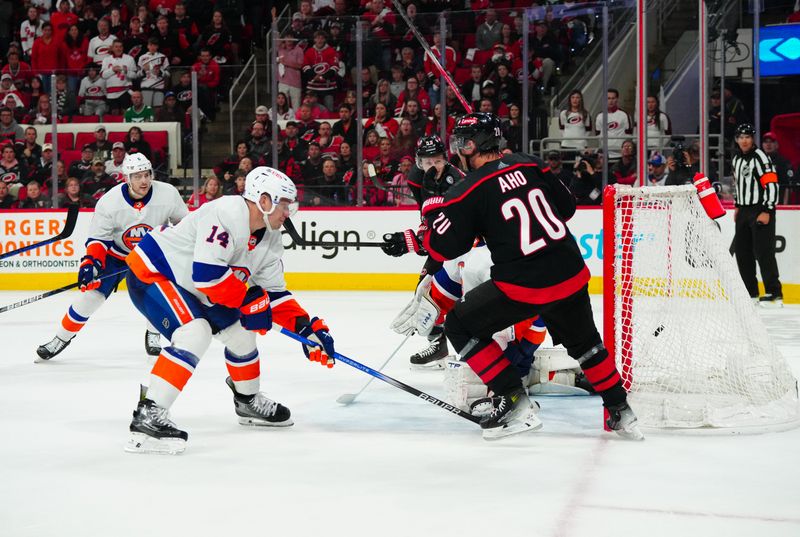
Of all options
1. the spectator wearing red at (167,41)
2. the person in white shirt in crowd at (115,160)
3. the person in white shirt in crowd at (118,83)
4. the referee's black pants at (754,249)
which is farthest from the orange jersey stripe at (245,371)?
the spectator wearing red at (167,41)

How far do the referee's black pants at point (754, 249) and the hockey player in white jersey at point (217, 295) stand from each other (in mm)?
4790

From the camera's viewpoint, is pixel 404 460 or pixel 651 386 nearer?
pixel 404 460

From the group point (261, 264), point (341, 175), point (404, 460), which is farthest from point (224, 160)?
point (404, 460)

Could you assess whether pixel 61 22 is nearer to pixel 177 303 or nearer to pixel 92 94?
pixel 92 94

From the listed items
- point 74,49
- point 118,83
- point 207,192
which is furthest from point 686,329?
point 74,49

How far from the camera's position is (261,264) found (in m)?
3.58

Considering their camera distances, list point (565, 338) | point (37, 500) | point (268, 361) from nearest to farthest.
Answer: point (37, 500)
point (565, 338)
point (268, 361)

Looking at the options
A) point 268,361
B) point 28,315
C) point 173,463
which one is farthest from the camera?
point 28,315

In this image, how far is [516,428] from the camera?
11.1ft

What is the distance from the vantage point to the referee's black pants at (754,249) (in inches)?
292

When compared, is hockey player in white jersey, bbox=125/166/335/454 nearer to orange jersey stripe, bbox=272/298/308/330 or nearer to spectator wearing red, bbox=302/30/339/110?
orange jersey stripe, bbox=272/298/308/330

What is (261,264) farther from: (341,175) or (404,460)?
(341,175)

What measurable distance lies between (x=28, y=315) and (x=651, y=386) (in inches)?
199

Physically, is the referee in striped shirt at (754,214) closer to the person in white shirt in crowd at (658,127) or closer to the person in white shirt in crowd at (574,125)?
the person in white shirt in crowd at (658,127)
